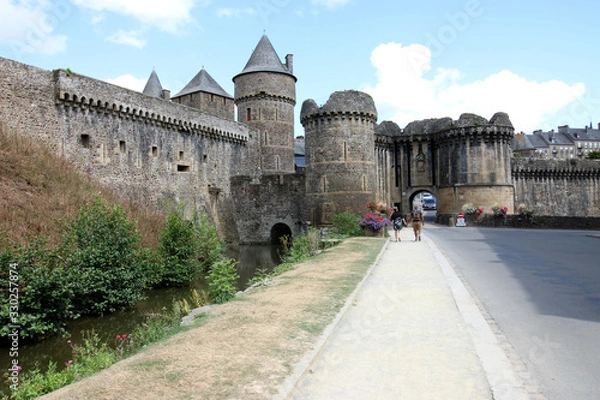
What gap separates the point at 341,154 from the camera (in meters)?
23.5

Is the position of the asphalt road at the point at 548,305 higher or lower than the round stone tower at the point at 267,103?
lower

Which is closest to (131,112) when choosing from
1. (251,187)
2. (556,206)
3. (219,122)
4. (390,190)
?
(219,122)

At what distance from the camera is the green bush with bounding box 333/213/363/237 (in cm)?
2014

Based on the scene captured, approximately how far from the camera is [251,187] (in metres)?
28.9

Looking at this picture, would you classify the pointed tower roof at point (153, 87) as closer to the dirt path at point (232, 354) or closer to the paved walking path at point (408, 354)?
the dirt path at point (232, 354)

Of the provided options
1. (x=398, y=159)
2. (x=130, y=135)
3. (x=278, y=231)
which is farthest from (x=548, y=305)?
(x=398, y=159)

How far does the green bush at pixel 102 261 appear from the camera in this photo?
11.2 metres

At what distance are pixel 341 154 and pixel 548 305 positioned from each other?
1712 centimetres

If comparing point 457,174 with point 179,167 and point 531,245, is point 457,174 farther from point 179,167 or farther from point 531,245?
point 179,167

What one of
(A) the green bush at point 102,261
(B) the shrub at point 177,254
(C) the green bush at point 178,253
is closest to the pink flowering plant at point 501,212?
(C) the green bush at point 178,253

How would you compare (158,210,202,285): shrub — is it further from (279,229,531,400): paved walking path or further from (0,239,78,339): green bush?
(279,229,531,400): paved walking path

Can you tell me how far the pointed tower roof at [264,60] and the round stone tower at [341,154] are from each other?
11.0 metres

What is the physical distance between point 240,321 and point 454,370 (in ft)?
9.56

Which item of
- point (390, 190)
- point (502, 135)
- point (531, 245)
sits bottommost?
point (531, 245)
